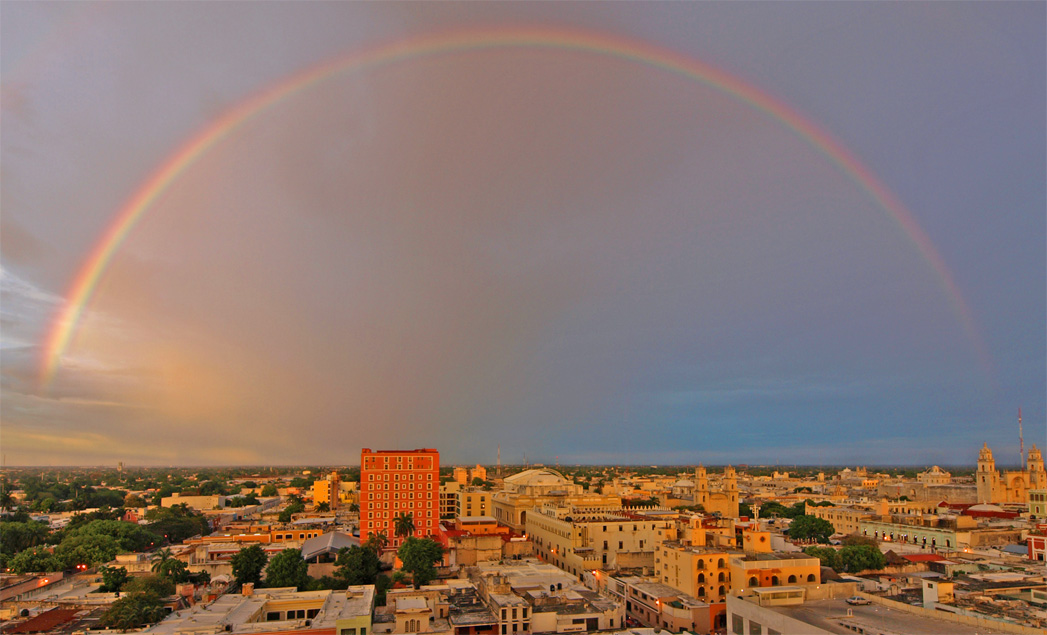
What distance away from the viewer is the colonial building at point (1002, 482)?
3848 inches

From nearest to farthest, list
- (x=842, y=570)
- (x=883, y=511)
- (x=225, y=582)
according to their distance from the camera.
Result: (x=225, y=582), (x=842, y=570), (x=883, y=511)

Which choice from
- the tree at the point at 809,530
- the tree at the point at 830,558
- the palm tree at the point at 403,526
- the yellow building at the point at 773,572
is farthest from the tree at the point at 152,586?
the tree at the point at 809,530

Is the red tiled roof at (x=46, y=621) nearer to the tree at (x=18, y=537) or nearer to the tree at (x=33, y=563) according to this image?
the tree at (x=33, y=563)

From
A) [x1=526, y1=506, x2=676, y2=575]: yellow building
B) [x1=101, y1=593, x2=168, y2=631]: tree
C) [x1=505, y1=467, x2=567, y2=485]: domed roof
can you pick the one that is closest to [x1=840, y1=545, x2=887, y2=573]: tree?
[x1=526, y1=506, x2=676, y2=575]: yellow building

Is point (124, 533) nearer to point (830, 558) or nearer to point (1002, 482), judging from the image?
point (830, 558)

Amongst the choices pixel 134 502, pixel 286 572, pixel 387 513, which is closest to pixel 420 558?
pixel 286 572

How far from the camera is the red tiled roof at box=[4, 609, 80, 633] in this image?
31969 mm

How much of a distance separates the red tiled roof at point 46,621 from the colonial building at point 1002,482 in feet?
355

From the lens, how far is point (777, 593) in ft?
115

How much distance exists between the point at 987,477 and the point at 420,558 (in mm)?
90954

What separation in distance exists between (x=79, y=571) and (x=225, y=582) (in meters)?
16.3

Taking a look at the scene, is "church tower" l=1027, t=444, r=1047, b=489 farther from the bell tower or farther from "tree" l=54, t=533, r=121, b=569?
"tree" l=54, t=533, r=121, b=569

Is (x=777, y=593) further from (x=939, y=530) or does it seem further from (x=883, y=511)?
(x=883, y=511)

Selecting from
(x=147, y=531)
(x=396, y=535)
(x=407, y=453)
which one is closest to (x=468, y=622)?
(x=396, y=535)
